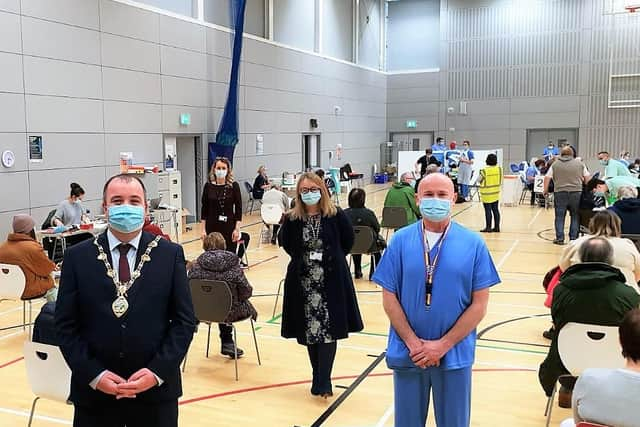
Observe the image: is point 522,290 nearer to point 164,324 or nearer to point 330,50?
point 164,324

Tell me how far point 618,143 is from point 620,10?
14.8ft

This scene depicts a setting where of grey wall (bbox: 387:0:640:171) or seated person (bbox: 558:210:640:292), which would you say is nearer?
seated person (bbox: 558:210:640:292)

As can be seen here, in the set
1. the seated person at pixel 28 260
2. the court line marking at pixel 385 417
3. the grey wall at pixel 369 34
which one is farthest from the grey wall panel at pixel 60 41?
the grey wall at pixel 369 34

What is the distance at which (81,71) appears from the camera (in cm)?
1098

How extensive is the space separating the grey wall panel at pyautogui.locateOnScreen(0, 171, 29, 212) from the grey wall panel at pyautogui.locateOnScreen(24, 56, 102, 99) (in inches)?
55.3

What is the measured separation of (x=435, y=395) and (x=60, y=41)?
9.89 meters

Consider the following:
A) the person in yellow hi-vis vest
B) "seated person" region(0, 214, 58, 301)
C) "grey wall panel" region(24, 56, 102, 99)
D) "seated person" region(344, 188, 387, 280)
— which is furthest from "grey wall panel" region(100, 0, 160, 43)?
the person in yellow hi-vis vest

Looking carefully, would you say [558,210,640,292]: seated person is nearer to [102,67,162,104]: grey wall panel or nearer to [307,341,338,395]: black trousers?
[307,341,338,395]: black trousers

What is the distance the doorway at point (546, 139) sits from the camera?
889 inches

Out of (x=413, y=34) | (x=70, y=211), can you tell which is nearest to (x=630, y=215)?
(x=70, y=211)

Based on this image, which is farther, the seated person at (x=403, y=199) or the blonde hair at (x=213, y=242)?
the seated person at (x=403, y=199)

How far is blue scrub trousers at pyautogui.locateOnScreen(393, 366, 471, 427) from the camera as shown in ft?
8.79

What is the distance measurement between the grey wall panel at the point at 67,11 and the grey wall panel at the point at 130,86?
36.0 inches

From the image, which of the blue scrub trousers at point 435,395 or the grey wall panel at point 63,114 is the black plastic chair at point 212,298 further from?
the grey wall panel at point 63,114
